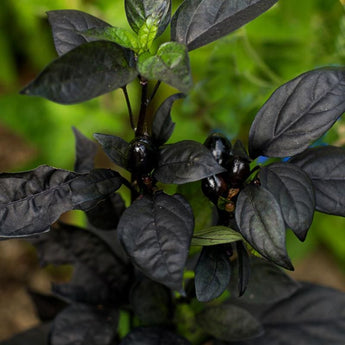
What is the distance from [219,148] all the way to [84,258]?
0.26m

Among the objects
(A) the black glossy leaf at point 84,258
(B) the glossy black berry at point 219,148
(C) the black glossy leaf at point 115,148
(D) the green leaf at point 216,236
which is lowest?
(A) the black glossy leaf at point 84,258

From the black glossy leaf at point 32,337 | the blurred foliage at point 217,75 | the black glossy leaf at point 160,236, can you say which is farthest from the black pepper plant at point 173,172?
the blurred foliage at point 217,75

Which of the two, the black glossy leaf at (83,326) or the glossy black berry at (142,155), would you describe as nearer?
the glossy black berry at (142,155)

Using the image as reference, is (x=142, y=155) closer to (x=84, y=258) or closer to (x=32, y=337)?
(x=84, y=258)

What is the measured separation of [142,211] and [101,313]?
0.83ft

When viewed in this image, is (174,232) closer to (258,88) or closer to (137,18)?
(137,18)

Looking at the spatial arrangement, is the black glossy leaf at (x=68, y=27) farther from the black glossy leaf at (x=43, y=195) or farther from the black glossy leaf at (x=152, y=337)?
the black glossy leaf at (x=152, y=337)

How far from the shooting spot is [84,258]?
0.70 m

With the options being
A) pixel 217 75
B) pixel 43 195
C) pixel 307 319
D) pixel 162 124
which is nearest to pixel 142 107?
pixel 162 124

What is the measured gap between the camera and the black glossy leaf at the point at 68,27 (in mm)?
537

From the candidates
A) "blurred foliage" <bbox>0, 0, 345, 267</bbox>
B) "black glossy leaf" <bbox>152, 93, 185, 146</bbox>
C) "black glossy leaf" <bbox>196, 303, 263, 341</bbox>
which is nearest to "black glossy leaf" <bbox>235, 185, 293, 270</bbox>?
"black glossy leaf" <bbox>152, 93, 185, 146</bbox>

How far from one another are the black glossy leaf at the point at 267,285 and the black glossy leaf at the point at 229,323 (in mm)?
24

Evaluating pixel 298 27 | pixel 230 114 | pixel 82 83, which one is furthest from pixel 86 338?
pixel 298 27

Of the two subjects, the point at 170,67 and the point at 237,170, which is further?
the point at 237,170
